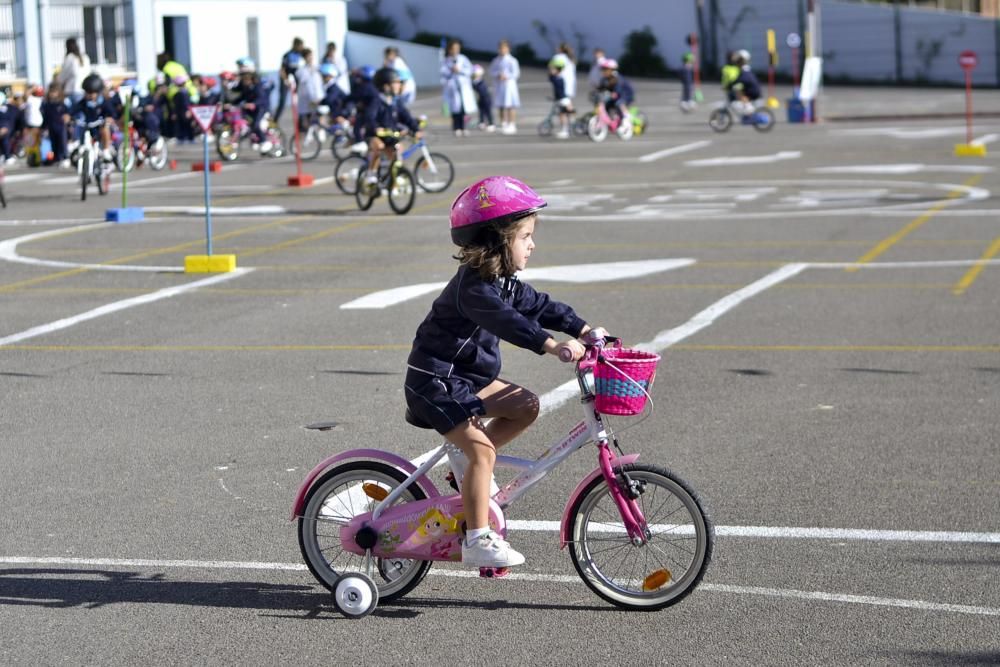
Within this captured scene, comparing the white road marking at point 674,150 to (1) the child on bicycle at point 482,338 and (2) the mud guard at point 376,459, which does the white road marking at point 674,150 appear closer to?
(2) the mud guard at point 376,459

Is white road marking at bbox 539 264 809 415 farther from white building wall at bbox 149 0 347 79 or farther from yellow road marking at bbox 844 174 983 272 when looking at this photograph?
white building wall at bbox 149 0 347 79

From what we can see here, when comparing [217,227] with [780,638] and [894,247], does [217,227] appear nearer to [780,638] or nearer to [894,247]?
[894,247]

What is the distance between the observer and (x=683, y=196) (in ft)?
82.0

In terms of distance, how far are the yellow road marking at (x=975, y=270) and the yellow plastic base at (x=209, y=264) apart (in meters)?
7.29

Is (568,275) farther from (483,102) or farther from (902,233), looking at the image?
(483,102)

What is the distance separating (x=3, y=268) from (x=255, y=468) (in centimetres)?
1028

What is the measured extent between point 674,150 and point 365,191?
41.8ft

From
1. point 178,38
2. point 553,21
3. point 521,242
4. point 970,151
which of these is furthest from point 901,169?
point 553,21

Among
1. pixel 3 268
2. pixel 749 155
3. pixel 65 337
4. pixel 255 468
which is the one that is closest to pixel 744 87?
pixel 749 155

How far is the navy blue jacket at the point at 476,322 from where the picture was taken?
232 inches

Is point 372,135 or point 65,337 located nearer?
→ point 65,337

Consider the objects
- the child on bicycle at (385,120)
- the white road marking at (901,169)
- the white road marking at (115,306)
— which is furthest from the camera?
the white road marking at (901,169)

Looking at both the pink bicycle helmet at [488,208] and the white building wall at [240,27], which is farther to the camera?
the white building wall at [240,27]

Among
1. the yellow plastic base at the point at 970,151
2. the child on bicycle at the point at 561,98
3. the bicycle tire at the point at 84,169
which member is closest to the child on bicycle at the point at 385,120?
the bicycle tire at the point at 84,169
